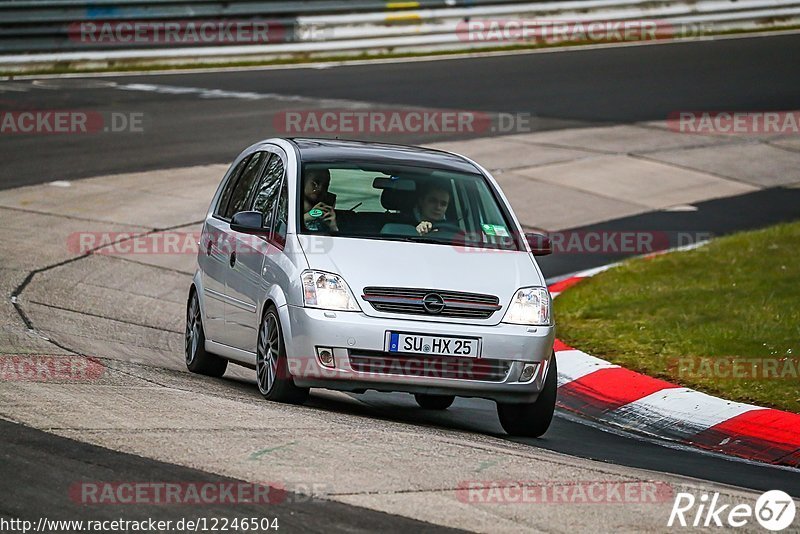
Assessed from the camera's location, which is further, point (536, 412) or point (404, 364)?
point (536, 412)

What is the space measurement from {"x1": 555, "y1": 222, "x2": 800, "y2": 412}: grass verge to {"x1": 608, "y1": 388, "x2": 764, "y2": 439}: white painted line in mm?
216

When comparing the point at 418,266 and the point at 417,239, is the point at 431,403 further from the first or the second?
the point at 418,266

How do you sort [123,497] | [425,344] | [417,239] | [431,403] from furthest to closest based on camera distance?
[431,403]
[417,239]
[425,344]
[123,497]

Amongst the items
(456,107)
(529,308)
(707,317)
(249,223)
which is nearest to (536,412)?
(529,308)

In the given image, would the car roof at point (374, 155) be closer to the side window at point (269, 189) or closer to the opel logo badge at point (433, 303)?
the side window at point (269, 189)

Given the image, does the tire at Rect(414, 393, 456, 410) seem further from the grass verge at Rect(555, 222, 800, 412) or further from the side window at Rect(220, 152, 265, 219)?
the side window at Rect(220, 152, 265, 219)

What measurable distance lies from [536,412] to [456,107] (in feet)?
49.1

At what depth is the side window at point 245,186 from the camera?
978cm

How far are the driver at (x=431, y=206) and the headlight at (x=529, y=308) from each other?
0.84 meters

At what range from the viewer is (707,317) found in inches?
459

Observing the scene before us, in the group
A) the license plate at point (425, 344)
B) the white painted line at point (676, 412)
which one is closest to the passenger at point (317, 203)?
the license plate at point (425, 344)

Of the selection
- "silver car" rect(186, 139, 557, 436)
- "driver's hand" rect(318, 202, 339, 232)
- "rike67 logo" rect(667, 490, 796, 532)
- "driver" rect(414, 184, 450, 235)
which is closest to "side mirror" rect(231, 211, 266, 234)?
"silver car" rect(186, 139, 557, 436)

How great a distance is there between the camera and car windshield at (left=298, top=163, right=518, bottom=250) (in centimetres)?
877

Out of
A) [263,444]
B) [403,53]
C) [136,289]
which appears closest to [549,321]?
[263,444]
